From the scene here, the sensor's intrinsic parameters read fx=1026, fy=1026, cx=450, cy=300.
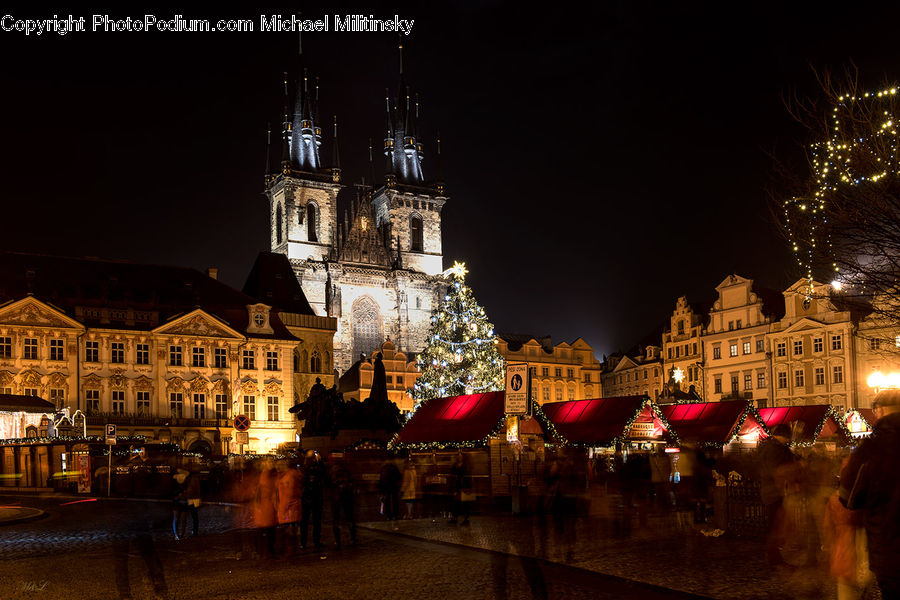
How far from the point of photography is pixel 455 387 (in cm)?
4925

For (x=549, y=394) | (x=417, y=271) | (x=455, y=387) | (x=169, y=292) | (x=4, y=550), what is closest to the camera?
(x=4, y=550)

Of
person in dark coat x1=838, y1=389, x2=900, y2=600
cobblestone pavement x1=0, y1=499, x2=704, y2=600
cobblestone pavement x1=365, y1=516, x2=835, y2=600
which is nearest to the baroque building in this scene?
cobblestone pavement x1=0, y1=499, x2=704, y2=600

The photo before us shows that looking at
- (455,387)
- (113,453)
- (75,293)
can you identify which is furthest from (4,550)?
(75,293)

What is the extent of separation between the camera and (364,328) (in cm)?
8688

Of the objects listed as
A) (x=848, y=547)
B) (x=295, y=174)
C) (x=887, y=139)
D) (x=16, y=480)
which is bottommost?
(x=16, y=480)

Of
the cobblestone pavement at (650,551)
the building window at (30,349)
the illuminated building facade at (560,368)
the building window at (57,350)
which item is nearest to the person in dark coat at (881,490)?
the cobblestone pavement at (650,551)

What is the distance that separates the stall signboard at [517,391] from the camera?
59.7ft

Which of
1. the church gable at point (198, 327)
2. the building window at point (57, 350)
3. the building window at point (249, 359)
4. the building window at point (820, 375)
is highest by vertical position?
the church gable at point (198, 327)

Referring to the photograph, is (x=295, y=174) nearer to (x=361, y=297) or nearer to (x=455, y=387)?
(x=361, y=297)

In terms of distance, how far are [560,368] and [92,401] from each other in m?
42.2

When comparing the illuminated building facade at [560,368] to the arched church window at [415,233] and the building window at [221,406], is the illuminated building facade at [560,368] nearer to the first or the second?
the arched church window at [415,233]

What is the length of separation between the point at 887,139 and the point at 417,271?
7422 cm

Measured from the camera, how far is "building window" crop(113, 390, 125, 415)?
5538 cm

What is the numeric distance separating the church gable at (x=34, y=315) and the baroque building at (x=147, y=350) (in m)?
0.05
